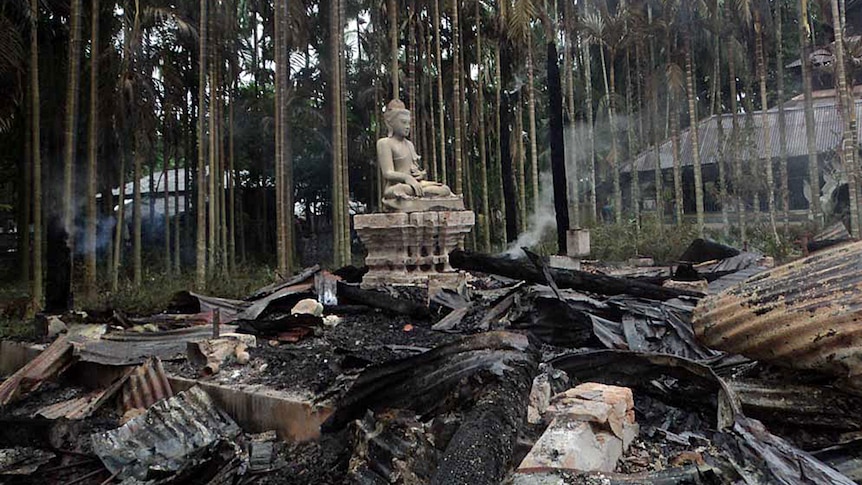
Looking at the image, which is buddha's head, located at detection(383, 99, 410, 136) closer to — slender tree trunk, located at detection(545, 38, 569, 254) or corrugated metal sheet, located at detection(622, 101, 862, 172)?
slender tree trunk, located at detection(545, 38, 569, 254)

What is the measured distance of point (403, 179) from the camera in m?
7.61

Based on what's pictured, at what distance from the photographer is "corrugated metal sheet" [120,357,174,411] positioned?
13.7 ft

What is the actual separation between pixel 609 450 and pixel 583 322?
6.57 ft

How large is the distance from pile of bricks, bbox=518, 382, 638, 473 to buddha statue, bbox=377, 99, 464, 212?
483cm

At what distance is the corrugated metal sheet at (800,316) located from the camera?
8.00 ft

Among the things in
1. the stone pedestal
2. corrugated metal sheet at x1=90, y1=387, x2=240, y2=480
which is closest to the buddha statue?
the stone pedestal

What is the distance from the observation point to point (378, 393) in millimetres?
3209

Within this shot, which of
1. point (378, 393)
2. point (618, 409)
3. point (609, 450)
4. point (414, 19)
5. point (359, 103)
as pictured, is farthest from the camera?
point (359, 103)

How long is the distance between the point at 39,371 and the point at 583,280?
16.2 feet

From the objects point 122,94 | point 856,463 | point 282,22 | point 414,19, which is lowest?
point 856,463

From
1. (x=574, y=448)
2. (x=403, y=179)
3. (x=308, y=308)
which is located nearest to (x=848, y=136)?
(x=403, y=179)

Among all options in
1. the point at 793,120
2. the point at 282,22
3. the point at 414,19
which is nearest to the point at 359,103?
the point at 414,19

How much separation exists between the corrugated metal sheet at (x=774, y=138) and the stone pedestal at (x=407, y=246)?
12.9 meters

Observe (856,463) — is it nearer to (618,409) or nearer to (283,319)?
(618,409)
